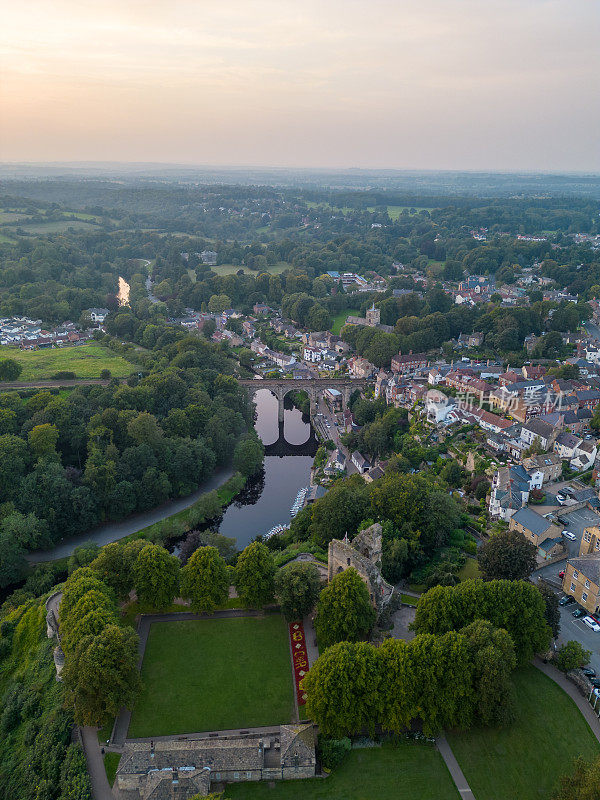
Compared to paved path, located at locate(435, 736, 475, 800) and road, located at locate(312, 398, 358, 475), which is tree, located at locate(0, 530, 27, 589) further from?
paved path, located at locate(435, 736, 475, 800)

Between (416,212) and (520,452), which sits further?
(416,212)

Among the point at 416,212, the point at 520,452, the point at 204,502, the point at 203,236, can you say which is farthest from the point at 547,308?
the point at 416,212

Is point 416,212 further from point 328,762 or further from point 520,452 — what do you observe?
point 328,762

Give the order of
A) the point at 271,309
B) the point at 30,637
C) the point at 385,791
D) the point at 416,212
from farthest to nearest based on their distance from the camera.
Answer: the point at 416,212 < the point at 271,309 < the point at 30,637 < the point at 385,791

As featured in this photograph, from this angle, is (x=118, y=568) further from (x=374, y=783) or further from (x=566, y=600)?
(x=566, y=600)

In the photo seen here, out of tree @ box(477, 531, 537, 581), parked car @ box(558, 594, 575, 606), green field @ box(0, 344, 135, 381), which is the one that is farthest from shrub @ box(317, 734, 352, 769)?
green field @ box(0, 344, 135, 381)

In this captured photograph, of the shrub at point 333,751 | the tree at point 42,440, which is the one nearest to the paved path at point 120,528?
the tree at point 42,440
